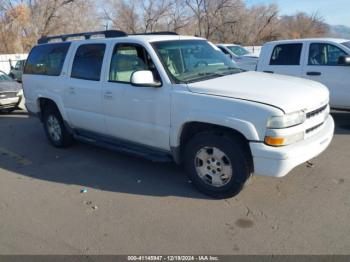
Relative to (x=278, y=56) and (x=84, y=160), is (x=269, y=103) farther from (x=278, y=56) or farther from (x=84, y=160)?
(x=278, y=56)

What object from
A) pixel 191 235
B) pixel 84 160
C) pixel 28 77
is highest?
pixel 28 77

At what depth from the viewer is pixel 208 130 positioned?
407 centimetres

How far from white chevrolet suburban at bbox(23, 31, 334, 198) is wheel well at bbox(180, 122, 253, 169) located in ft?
0.04

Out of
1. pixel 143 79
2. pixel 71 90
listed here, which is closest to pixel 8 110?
pixel 71 90

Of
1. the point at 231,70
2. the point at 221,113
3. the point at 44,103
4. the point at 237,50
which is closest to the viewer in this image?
the point at 221,113

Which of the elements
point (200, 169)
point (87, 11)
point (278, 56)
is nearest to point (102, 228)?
point (200, 169)

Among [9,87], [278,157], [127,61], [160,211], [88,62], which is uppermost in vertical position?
[127,61]

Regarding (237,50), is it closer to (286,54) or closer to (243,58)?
(243,58)

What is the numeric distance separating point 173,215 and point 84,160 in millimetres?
2445

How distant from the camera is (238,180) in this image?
3.93 meters

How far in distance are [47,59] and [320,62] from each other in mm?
5487

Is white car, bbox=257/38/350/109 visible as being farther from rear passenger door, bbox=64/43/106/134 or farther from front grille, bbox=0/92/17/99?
front grille, bbox=0/92/17/99

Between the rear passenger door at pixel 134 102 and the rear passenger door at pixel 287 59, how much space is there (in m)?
4.20

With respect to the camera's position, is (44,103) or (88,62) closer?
(88,62)
